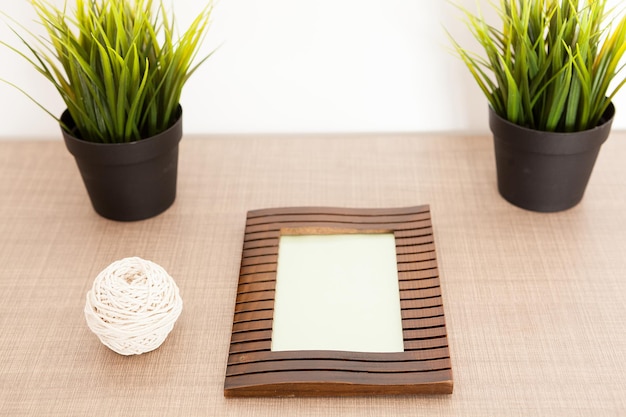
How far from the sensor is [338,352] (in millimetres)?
913

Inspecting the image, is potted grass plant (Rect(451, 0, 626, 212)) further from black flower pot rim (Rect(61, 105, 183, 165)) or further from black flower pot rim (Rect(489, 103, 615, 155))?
black flower pot rim (Rect(61, 105, 183, 165))

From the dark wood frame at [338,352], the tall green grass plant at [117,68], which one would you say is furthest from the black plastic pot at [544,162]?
the tall green grass plant at [117,68]

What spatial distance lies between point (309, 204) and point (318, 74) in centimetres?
25

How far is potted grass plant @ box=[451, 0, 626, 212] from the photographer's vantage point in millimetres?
1043

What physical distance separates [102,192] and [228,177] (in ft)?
0.69

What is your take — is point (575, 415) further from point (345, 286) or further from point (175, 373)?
point (175, 373)

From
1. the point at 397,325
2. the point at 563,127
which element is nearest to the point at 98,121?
the point at 397,325

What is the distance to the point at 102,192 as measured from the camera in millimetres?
1141

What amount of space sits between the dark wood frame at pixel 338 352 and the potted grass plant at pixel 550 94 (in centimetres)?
16

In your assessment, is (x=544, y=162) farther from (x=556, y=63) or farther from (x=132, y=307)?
(x=132, y=307)

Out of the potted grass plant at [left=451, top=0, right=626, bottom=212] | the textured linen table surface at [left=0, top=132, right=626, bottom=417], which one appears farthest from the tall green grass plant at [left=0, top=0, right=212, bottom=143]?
the potted grass plant at [left=451, top=0, right=626, bottom=212]

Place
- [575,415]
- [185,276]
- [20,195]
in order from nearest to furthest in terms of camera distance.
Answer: [575,415], [185,276], [20,195]

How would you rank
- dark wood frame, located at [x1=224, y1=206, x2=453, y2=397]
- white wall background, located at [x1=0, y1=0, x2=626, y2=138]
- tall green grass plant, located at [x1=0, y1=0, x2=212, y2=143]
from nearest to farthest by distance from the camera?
dark wood frame, located at [x1=224, y1=206, x2=453, y2=397] → tall green grass plant, located at [x1=0, y1=0, x2=212, y2=143] → white wall background, located at [x1=0, y1=0, x2=626, y2=138]

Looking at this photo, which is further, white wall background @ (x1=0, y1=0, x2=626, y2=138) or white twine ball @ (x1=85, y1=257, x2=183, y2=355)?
white wall background @ (x1=0, y1=0, x2=626, y2=138)
